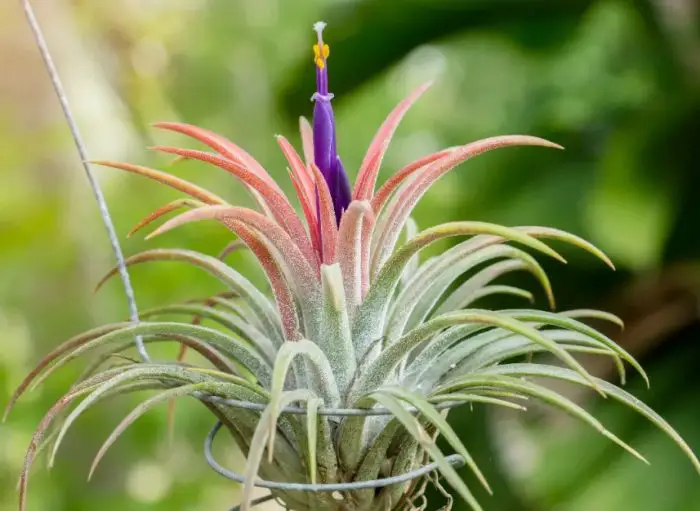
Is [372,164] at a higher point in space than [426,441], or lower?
higher

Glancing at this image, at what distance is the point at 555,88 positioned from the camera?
222 cm

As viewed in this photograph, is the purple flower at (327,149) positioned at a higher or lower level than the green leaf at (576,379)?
higher

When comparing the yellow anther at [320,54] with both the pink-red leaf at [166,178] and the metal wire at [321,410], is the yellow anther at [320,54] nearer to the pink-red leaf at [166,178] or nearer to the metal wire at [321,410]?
the pink-red leaf at [166,178]

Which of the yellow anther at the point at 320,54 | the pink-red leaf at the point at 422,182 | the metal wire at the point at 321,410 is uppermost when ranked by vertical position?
the yellow anther at the point at 320,54

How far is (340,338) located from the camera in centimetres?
49

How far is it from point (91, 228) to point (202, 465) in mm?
925

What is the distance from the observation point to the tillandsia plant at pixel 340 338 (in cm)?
46

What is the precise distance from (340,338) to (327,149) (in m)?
0.13

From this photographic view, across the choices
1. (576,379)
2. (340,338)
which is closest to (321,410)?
(340,338)

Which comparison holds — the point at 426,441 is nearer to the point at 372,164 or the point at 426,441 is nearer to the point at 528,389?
the point at 528,389

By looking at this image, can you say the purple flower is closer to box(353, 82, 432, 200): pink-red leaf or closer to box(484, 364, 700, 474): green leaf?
box(353, 82, 432, 200): pink-red leaf

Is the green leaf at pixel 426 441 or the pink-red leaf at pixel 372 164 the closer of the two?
the green leaf at pixel 426 441

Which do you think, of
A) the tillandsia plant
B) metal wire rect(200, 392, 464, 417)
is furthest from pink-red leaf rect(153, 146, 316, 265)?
metal wire rect(200, 392, 464, 417)

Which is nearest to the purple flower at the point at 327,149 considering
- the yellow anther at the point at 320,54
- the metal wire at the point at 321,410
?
the yellow anther at the point at 320,54
